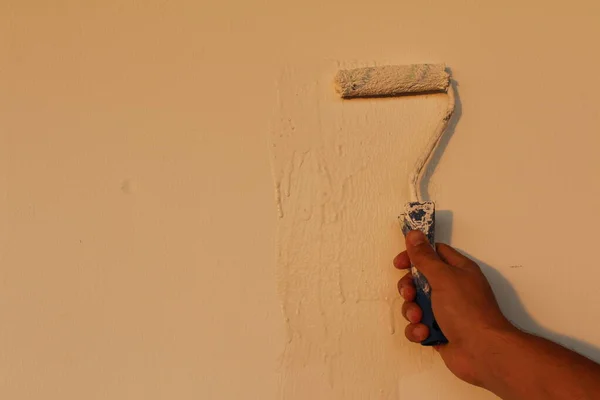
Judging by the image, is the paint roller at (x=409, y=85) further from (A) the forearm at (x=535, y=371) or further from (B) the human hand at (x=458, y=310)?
(A) the forearm at (x=535, y=371)

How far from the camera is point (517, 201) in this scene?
30.6 inches

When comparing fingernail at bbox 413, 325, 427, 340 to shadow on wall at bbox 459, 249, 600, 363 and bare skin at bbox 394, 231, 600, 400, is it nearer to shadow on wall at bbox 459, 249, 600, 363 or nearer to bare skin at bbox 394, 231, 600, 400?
bare skin at bbox 394, 231, 600, 400

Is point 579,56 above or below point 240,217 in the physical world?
above

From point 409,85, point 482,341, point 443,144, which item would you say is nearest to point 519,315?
point 482,341

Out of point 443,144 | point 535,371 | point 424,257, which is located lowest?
point 535,371

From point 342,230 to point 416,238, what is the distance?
0.37ft

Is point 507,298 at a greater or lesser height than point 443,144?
lesser

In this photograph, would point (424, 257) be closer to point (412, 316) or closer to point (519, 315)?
point (412, 316)

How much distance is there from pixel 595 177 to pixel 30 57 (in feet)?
3.06

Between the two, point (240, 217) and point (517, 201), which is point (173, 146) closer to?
point (240, 217)

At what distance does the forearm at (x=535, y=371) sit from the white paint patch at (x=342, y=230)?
11 cm

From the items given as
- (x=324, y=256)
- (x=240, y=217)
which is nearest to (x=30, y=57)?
(x=240, y=217)

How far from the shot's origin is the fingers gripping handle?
0.70 metres

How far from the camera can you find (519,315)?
0.75 metres
